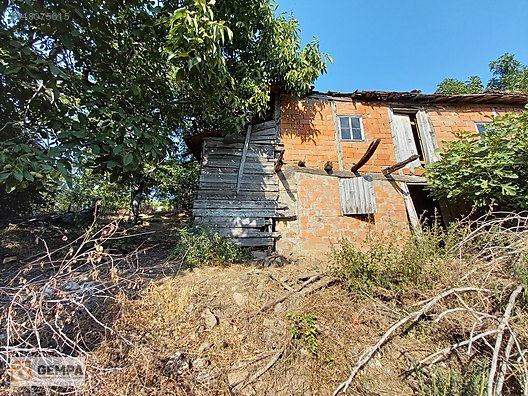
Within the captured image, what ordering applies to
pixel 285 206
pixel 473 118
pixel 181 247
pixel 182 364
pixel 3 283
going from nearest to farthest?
pixel 182 364 < pixel 3 283 < pixel 181 247 < pixel 285 206 < pixel 473 118

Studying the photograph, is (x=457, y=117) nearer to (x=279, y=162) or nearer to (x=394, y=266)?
(x=279, y=162)

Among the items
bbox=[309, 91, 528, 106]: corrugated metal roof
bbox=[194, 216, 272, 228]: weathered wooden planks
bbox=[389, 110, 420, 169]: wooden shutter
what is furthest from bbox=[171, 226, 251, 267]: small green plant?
bbox=[389, 110, 420, 169]: wooden shutter

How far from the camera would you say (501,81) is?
1706 cm

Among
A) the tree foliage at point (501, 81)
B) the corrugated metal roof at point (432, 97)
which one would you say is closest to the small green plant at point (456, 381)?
the corrugated metal roof at point (432, 97)

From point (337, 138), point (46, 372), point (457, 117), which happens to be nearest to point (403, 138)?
point (457, 117)

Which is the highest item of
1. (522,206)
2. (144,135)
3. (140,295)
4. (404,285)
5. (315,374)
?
(144,135)

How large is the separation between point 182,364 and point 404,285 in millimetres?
3262

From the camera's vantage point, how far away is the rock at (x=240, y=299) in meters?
3.82

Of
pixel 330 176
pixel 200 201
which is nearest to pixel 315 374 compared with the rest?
pixel 200 201

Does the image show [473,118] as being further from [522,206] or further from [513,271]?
[513,271]

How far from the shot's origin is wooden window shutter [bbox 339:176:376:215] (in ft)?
22.0

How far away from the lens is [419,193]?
884cm

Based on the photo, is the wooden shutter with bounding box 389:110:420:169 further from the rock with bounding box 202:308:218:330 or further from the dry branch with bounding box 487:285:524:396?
the rock with bounding box 202:308:218:330

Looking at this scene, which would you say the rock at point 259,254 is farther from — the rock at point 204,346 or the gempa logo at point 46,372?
the gempa logo at point 46,372
